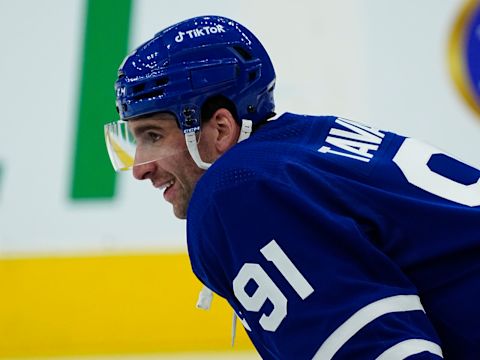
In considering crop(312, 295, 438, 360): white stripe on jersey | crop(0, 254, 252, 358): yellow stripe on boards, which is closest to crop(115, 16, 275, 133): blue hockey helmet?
crop(312, 295, 438, 360): white stripe on jersey

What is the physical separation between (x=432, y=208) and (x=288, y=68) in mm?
2049

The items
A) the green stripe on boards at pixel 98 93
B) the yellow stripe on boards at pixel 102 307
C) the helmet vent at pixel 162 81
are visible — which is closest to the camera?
the helmet vent at pixel 162 81

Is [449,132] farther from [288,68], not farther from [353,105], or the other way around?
[288,68]

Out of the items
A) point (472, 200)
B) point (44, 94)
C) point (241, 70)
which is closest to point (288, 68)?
point (44, 94)

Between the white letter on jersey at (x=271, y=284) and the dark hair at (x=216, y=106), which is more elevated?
the dark hair at (x=216, y=106)

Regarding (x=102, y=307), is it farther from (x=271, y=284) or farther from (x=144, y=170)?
(x=271, y=284)

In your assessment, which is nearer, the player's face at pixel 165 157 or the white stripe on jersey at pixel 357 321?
the white stripe on jersey at pixel 357 321

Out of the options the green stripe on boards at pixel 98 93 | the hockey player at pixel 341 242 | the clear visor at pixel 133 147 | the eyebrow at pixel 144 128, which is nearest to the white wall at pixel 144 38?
→ the green stripe on boards at pixel 98 93

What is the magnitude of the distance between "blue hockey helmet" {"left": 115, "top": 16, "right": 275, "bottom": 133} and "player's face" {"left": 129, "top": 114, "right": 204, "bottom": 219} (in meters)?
0.02

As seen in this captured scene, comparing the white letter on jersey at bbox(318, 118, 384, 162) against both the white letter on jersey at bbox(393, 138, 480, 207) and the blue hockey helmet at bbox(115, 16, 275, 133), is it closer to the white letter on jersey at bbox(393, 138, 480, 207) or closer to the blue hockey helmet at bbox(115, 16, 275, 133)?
the white letter on jersey at bbox(393, 138, 480, 207)

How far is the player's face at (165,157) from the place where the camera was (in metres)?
1.23

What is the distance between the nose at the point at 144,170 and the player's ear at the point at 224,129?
0.10m

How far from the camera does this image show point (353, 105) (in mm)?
2990

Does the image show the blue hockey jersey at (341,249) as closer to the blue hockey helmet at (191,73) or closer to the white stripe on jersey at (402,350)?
the white stripe on jersey at (402,350)
